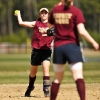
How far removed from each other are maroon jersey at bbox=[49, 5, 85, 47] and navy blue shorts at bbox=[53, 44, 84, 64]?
95 mm

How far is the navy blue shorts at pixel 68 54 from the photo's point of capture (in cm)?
988

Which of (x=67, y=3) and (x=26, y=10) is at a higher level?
(x=67, y=3)

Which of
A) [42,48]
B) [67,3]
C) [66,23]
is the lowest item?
[42,48]

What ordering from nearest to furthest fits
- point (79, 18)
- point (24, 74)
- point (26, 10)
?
point (79, 18)
point (24, 74)
point (26, 10)

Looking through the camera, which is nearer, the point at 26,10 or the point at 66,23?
the point at 66,23

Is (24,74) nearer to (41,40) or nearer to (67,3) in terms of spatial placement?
(41,40)

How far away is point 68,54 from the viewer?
9906 mm

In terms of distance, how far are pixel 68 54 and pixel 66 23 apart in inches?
22.6

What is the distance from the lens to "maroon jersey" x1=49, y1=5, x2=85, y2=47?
389 inches

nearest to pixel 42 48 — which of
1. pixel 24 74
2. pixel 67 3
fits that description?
pixel 67 3

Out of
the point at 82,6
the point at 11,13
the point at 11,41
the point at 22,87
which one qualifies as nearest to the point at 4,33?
the point at 11,13

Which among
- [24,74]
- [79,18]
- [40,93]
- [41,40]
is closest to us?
[79,18]

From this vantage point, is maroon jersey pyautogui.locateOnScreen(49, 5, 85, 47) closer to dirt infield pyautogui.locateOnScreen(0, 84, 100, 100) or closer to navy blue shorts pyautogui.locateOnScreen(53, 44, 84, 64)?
navy blue shorts pyautogui.locateOnScreen(53, 44, 84, 64)

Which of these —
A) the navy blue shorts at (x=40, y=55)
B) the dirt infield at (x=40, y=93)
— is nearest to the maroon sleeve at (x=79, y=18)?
the dirt infield at (x=40, y=93)
